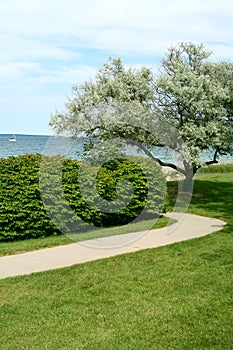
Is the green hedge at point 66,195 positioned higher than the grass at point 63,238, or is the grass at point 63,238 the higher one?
the green hedge at point 66,195

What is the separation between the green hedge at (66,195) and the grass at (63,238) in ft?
0.97

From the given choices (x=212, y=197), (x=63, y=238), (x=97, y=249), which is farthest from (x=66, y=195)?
(x=212, y=197)

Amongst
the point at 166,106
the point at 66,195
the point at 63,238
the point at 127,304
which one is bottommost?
the point at 127,304

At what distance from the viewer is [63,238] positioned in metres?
8.05

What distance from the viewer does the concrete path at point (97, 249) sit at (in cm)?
627

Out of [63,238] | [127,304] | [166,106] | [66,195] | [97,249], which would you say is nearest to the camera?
[127,304]

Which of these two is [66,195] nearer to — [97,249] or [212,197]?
[97,249]

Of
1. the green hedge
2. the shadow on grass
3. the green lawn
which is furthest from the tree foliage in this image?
the green lawn

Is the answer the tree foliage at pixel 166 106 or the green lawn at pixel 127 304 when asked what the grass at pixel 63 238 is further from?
the tree foliage at pixel 166 106

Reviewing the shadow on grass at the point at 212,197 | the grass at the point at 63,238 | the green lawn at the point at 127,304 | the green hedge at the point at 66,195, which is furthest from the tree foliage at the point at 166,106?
the green lawn at the point at 127,304

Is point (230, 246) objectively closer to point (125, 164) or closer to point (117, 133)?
point (125, 164)

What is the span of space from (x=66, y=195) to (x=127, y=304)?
4153 mm

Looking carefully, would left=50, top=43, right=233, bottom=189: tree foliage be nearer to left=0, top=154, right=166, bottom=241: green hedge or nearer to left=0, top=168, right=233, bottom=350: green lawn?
left=0, top=154, right=166, bottom=241: green hedge

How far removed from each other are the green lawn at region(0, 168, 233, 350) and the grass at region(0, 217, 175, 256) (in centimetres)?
143
